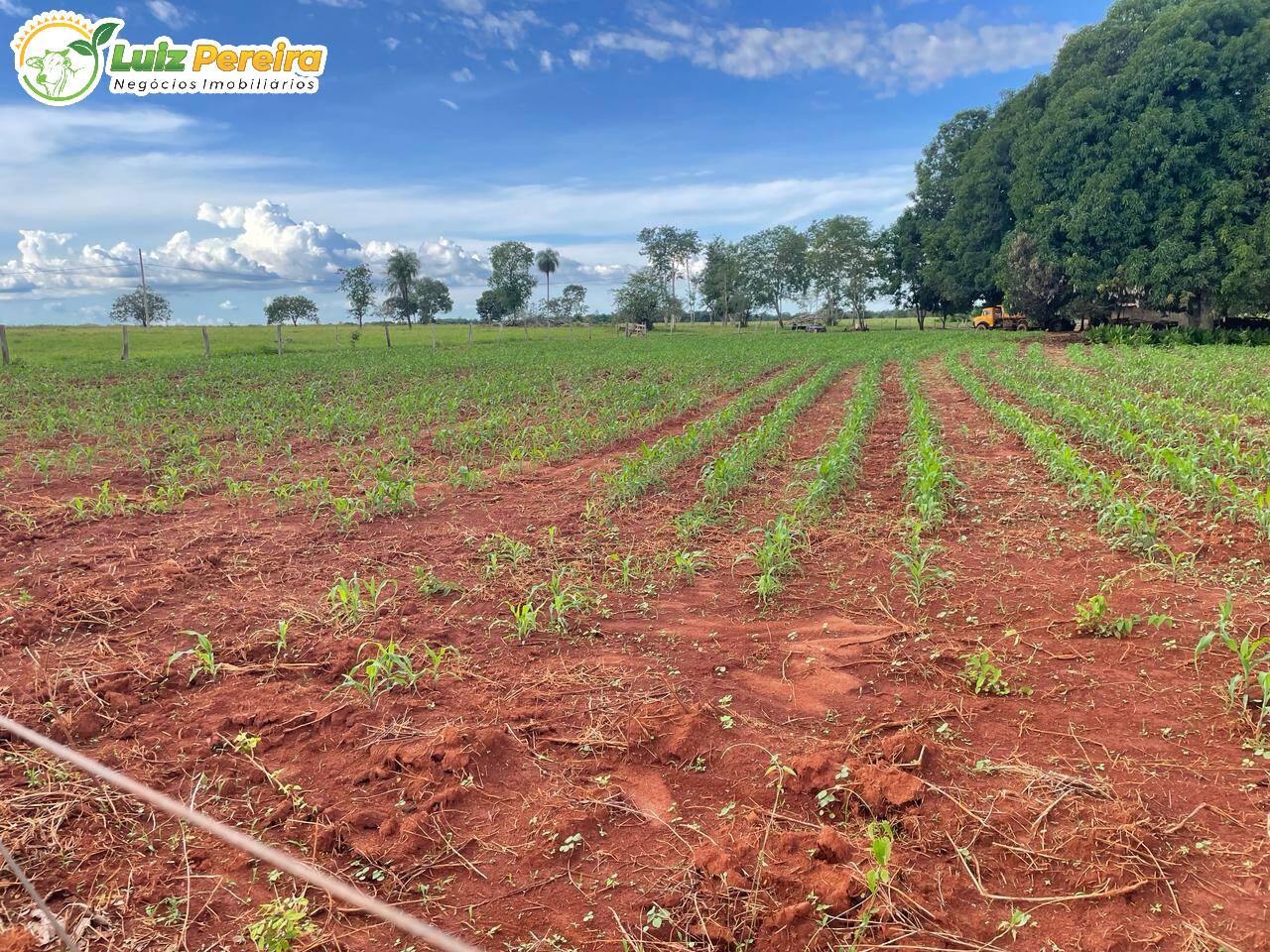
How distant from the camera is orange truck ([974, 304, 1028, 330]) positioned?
47312 millimetres

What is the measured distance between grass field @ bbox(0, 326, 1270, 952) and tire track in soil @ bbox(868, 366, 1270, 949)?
17mm

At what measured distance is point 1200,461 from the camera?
7.55m

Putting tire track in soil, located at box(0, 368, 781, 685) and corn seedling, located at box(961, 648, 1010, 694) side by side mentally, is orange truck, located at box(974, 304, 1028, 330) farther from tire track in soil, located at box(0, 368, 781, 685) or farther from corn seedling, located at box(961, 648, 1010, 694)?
corn seedling, located at box(961, 648, 1010, 694)

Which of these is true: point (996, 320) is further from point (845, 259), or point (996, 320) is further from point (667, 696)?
point (667, 696)

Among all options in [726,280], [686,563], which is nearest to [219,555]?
[686,563]

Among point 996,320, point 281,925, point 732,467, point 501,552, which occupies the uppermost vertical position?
point 996,320

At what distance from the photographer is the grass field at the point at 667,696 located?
238 centimetres

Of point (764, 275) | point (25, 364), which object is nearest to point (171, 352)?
point (25, 364)

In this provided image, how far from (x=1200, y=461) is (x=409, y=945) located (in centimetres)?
905

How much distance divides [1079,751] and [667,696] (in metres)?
1.92

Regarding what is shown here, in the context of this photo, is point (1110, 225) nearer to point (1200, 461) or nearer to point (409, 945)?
point (1200, 461)

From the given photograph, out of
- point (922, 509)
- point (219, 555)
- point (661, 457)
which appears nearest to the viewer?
point (219, 555)

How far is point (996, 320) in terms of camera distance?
50062mm

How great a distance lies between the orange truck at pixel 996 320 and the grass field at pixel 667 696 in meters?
44.7
